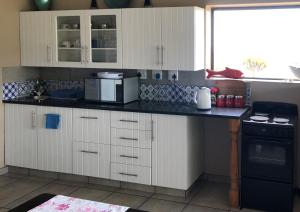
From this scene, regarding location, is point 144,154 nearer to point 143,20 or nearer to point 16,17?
point 143,20

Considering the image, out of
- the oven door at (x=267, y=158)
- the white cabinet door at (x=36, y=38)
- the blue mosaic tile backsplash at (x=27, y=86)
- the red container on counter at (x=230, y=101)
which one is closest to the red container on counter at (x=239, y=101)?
the red container on counter at (x=230, y=101)

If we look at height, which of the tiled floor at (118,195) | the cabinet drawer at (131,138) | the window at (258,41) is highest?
the window at (258,41)

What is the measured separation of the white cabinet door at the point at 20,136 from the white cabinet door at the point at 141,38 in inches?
48.2

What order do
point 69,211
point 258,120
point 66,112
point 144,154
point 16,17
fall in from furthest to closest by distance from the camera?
point 16,17, point 66,112, point 144,154, point 258,120, point 69,211

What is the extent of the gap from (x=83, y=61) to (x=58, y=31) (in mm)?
471

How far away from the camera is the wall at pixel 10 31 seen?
4.75m

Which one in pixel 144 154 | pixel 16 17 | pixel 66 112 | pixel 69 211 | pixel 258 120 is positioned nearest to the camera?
pixel 69 211

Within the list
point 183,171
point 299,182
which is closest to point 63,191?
point 183,171

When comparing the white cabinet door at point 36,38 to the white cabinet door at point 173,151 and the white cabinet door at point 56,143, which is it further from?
the white cabinet door at point 173,151

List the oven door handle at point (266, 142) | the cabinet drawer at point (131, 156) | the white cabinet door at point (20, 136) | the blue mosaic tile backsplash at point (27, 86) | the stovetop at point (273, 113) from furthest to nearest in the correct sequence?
the blue mosaic tile backsplash at point (27, 86)
the white cabinet door at point (20, 136)
the cabinet drawer at point (131, 156)
the stovetop at point (273, 113)
the oven door handle at point (266, 142)

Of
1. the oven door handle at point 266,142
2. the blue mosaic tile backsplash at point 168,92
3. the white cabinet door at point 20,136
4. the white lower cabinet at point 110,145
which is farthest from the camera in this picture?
the white cabinet door at point 20,136

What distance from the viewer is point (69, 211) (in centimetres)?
247

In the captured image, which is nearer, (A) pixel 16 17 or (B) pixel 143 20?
(B) pixel 143 20

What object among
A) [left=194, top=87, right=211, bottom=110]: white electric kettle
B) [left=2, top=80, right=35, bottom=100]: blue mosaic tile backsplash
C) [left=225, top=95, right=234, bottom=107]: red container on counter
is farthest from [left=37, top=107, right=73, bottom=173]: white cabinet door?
[left=225, top=95, right=234, bottom=107]: red container on counter
